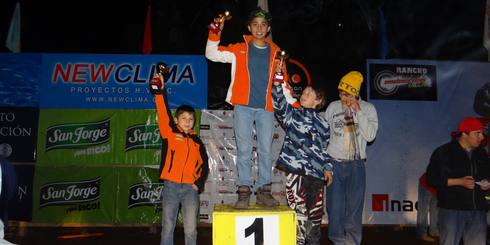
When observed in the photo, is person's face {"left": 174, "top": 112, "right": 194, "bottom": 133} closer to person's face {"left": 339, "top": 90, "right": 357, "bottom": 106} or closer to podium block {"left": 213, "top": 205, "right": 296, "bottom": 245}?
podium block {"left": 213, "top": 205, "right": 296, "bottom": 245}

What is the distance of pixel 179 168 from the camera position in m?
4.08

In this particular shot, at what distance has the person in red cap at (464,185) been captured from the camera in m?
4.01

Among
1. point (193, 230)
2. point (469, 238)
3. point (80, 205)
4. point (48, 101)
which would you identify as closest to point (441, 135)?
point (469, 238)

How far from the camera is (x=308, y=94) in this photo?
400 centimetres

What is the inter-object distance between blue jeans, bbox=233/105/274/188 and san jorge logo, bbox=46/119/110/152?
4284mm

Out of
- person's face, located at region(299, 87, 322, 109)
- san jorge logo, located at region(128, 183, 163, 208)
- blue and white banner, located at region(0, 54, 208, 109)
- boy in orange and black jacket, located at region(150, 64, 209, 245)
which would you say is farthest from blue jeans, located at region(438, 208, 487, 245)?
san jorge logo, located at region(128, 183, 163, 208)

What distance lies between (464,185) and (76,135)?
5.88 metres

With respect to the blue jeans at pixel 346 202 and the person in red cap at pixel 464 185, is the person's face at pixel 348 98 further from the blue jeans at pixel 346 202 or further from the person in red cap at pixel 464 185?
the person in red cap at pixel 464 185

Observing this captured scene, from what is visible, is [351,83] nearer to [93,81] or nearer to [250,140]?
[250,140]

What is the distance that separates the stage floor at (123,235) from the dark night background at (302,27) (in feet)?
13.9

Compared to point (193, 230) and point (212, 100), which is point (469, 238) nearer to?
point (193, 230)

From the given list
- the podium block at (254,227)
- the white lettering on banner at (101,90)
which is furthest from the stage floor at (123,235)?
the podium block at (254,227)

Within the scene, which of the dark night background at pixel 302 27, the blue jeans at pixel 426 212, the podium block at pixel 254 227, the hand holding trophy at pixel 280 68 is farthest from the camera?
the dark night background at pixel 302 27

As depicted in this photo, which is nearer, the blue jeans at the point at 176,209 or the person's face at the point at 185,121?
the blue jeans at the point at 176,209
